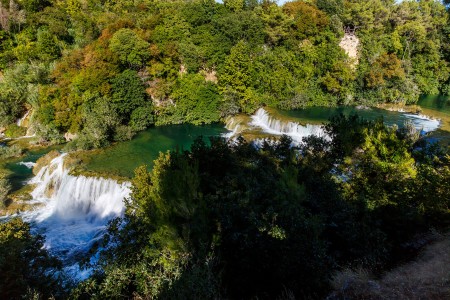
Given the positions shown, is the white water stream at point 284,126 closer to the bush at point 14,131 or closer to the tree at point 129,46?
the tree at point 129,46

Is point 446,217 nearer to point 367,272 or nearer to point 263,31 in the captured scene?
point 367,272

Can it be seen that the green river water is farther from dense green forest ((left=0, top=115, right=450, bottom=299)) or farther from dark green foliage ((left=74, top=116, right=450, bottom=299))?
dense green forest ((left=0, top=115, right=450, bottom=299))

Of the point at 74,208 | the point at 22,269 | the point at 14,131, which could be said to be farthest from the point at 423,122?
the point at 14,131

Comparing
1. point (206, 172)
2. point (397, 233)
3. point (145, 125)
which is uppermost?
point (206, 172)

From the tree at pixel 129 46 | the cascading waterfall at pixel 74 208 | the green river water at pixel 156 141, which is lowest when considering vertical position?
the cascading waterfall at pixel 74 208

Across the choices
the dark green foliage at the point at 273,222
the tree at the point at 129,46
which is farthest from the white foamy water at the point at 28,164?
the dark green foliage at the point at 273,222

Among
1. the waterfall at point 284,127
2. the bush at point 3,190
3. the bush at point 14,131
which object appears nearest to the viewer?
the bush at point 3,190

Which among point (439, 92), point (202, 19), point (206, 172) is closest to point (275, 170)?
point (206, 172)

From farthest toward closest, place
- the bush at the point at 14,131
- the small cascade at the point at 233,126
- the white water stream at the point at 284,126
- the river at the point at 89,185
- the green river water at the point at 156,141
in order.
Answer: the bush at the point at 14,131
the small cascade at the point at 233,126
the white water stream at the point at 284,126
the green river water at the point at 156,141
the river at the point at 89,185
